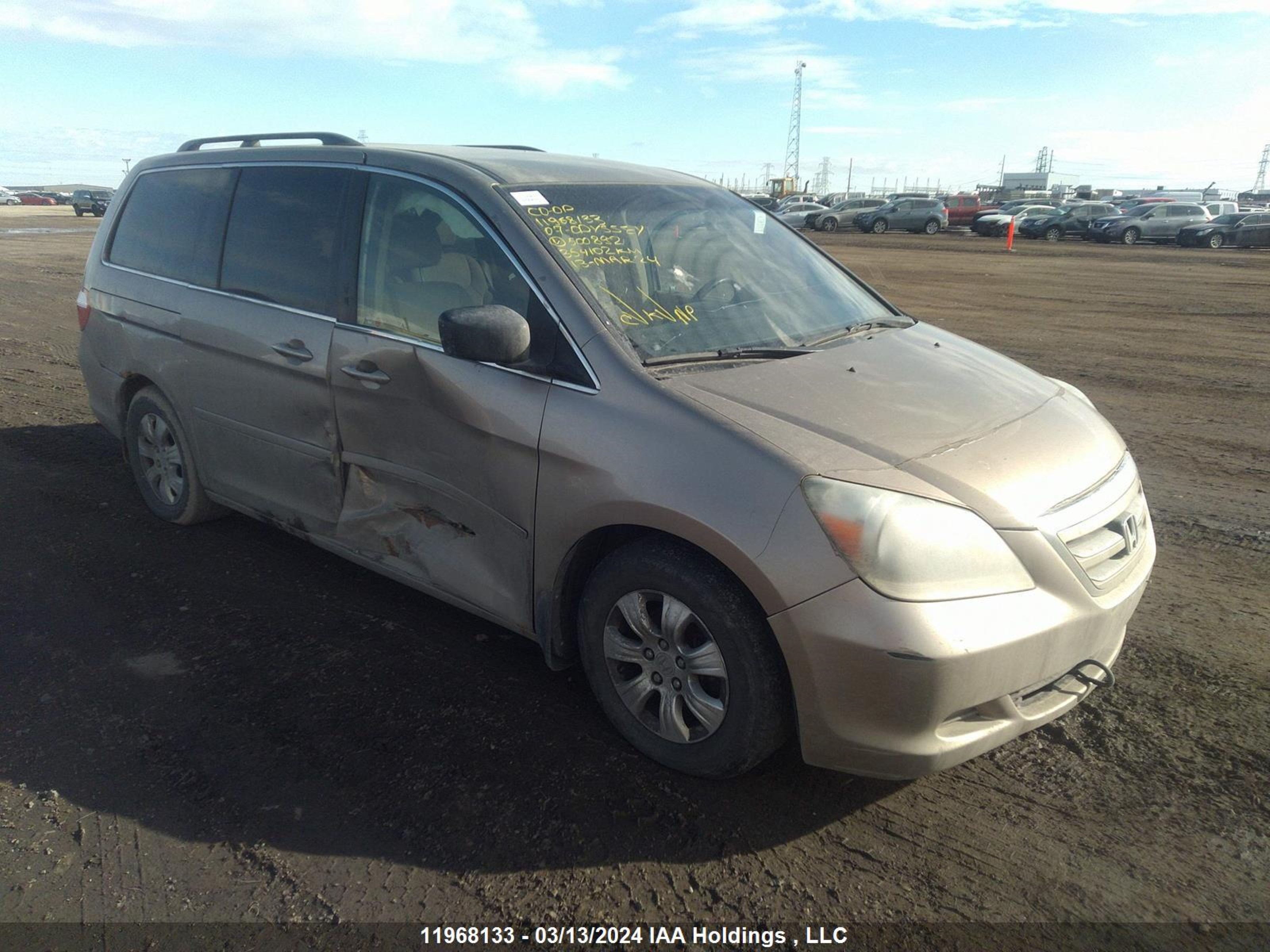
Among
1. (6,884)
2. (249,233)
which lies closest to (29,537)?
(249,233)

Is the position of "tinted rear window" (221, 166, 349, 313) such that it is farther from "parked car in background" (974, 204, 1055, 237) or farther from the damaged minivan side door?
"parked car in background" (974, 204, 1055, 237)

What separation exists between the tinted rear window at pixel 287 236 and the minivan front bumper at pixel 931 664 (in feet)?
8.19

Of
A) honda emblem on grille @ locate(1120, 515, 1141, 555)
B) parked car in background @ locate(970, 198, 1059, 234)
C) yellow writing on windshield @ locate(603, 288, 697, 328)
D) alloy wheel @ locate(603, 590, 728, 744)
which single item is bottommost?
alloy wheel @ locate(603, 590, 728, 744)

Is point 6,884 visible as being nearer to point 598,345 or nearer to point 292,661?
point 292,661

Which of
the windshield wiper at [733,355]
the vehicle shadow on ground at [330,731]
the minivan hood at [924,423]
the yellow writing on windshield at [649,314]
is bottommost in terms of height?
the vehicle shadow on ground at [330,731]

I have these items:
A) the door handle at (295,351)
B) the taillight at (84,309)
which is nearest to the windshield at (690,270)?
the door handle at (295,351)

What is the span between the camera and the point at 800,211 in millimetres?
49219

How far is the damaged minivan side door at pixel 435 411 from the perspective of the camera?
3.22 metres

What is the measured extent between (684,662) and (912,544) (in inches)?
31.7

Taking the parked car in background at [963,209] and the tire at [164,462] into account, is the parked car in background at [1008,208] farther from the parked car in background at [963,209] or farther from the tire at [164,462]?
the tire at [164,462]

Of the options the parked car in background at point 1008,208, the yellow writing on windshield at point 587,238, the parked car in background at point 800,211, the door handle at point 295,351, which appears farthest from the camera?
the parked car in background at point 800,211

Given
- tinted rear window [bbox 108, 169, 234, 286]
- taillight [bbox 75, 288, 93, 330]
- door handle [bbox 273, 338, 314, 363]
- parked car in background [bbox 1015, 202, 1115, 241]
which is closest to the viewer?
door handle [bbox 273, 338, 314, 363]

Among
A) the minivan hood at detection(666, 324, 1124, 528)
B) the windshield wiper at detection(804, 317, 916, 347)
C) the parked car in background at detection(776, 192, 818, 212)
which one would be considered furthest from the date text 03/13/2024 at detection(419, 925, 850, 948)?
the parked car in background at detection(776, 192, 818, 212)

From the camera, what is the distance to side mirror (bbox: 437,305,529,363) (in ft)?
10.1
